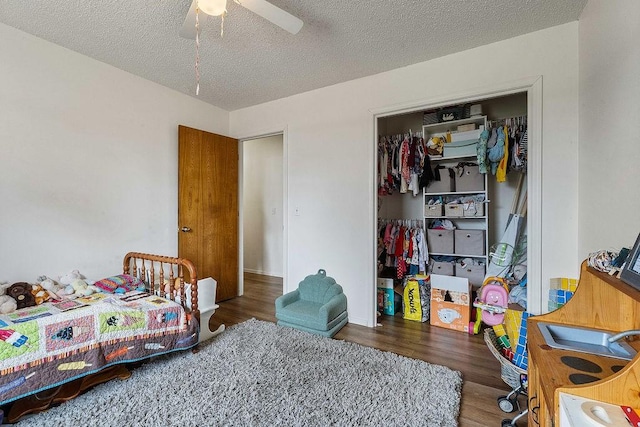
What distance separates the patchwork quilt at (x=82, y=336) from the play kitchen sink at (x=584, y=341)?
A: 221cm

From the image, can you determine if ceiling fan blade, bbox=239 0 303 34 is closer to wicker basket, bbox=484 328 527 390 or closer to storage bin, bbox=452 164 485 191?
wicker basket, bbox=484 328 527 390

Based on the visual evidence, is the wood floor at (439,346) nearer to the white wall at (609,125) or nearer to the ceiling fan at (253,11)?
the white wall at (609,125)

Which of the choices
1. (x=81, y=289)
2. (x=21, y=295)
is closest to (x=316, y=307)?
(x=81, y=289)

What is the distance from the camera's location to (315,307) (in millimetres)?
2744

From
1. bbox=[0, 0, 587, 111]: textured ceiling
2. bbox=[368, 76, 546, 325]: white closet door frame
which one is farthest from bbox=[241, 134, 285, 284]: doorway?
bbox=[368, 76, 546, 325]: white closet door frame

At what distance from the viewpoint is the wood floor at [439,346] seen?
1683mm

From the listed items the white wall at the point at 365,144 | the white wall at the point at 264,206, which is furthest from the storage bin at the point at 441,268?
the white wall at the point at 264,206

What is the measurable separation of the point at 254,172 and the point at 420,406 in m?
4.49

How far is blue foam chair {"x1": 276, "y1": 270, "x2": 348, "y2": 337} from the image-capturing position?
Result: 2568 millimetres

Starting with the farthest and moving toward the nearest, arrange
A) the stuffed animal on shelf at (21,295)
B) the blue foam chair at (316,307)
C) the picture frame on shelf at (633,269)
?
the blue foam chair at (316,307) → the stuffed animal on shelf at (21,295) → the picture frame on shelf at (633,269)

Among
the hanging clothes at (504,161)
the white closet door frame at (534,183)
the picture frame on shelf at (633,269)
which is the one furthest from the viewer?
the hanging clothes at (504,161)

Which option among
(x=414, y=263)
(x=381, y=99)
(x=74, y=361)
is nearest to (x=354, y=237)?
(x=414, y=263)

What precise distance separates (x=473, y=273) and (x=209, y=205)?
3.13 m

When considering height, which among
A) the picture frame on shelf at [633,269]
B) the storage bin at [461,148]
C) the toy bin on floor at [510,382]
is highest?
the storage bin at [461,148]
